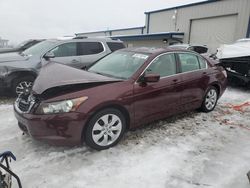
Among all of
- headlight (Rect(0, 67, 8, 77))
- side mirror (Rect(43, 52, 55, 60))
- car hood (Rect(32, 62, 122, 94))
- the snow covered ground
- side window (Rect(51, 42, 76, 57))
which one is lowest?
the snow covered ground

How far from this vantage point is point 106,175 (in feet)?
10.3

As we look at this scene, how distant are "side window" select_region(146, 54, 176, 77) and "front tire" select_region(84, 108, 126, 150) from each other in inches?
39.5

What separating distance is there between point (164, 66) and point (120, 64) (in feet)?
2.63

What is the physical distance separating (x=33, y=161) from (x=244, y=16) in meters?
16.2

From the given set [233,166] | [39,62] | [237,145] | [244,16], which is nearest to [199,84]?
[237,145]

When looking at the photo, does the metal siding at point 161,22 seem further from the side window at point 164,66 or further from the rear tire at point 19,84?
the side window at point 164,66

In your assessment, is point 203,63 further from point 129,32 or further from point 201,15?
point 129,32

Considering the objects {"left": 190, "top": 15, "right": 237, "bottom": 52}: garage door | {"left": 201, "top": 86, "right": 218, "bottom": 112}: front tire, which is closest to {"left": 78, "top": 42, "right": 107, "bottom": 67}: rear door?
{"left": 201, "top": 86, "right": 218, "bottom": 112}: front tire

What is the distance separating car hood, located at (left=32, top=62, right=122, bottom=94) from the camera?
11.6ft

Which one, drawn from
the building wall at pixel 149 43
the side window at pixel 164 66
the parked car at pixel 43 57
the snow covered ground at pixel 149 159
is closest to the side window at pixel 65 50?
the parked car at pixel 43 57

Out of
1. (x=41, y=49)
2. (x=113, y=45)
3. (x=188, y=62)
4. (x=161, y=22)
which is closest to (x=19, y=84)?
(x=41, y=49)

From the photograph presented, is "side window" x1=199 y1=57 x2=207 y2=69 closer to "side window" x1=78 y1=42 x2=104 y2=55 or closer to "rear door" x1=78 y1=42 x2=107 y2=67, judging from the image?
"rear door" x1=78 y1=42 x2=107 y2=67

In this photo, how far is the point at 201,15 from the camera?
1883cm

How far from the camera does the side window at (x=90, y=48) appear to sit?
7.38 metres
